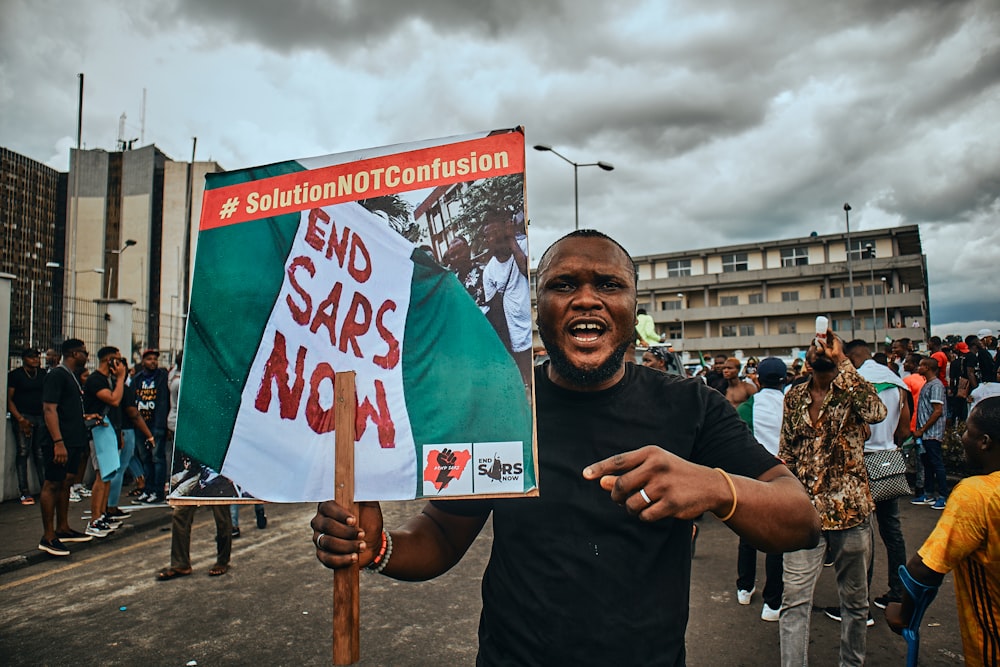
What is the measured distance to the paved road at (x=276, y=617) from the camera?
4.02 metres

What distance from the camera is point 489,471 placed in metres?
1.57

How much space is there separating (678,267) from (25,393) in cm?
5540

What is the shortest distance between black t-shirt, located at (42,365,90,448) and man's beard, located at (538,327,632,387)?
22.7 feet

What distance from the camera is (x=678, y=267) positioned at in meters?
58.4

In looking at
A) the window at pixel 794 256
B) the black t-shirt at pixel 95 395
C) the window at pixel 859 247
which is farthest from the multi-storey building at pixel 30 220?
the window at pixel 859 247

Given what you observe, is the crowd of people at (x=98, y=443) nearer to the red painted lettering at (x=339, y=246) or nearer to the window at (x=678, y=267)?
the red painted lettering at (x=339, y=246)

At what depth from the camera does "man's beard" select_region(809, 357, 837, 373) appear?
3.83 meters

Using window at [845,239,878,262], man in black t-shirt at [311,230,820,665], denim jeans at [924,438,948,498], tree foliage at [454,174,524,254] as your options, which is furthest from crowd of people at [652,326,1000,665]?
window at [845,239,878,262]

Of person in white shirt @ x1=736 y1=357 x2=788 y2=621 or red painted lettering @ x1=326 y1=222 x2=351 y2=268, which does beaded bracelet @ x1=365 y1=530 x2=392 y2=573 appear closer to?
red painted lettering @ x1=326 y1=222 x2=351 y2=268

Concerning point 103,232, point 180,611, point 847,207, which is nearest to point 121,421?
point 180,611

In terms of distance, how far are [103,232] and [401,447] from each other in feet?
196

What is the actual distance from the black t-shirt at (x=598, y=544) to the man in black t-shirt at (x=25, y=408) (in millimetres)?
9822

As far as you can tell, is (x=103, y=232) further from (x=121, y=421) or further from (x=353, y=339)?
(x=353, y=339)

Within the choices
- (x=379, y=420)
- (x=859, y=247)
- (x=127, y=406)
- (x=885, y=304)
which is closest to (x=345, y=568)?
(x=379, y=420)
